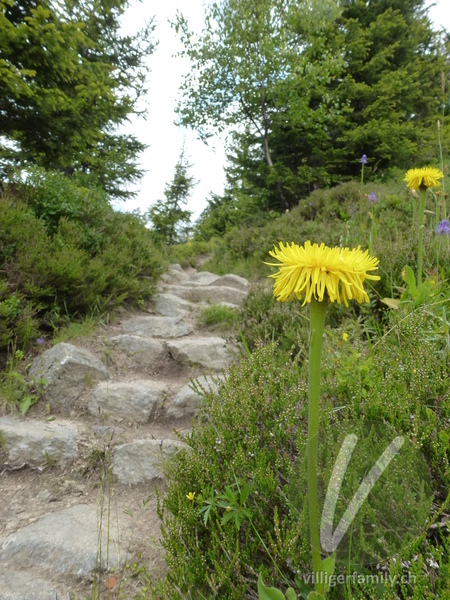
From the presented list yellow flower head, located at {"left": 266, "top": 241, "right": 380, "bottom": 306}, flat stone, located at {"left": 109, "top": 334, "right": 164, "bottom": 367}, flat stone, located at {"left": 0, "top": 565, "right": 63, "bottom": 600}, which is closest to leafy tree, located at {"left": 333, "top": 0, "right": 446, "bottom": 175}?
flat stone, located at {"left": 109, "top": 334, "right": 164, "bottom": 367}

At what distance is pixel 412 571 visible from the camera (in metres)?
0.83

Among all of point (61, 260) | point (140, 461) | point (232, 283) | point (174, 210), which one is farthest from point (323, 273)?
point (174, 210)

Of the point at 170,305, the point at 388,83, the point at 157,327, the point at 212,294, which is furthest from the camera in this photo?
the point at 388,83

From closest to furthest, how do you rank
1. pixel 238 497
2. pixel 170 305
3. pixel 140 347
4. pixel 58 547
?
1. pixel 238 497
2. pixel 58 547
3. pixel 140 347
4. pixel 170 305

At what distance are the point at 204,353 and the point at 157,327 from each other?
35.7 inches

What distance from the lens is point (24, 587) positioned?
1.59 metres

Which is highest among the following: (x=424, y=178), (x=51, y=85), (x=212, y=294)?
(x=51, y=85)

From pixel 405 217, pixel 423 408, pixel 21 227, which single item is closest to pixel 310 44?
pixel 405 217

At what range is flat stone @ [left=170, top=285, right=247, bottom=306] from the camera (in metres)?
5.55

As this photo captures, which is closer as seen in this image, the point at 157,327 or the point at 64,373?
the point at 64,373

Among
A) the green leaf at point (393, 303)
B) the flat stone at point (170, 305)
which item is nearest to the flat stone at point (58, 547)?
the green leaf at point (393, 303)

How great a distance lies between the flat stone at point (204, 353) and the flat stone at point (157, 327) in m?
0.39

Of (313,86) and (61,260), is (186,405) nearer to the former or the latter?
(61,260)

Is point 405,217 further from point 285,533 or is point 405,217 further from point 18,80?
point 285,533
